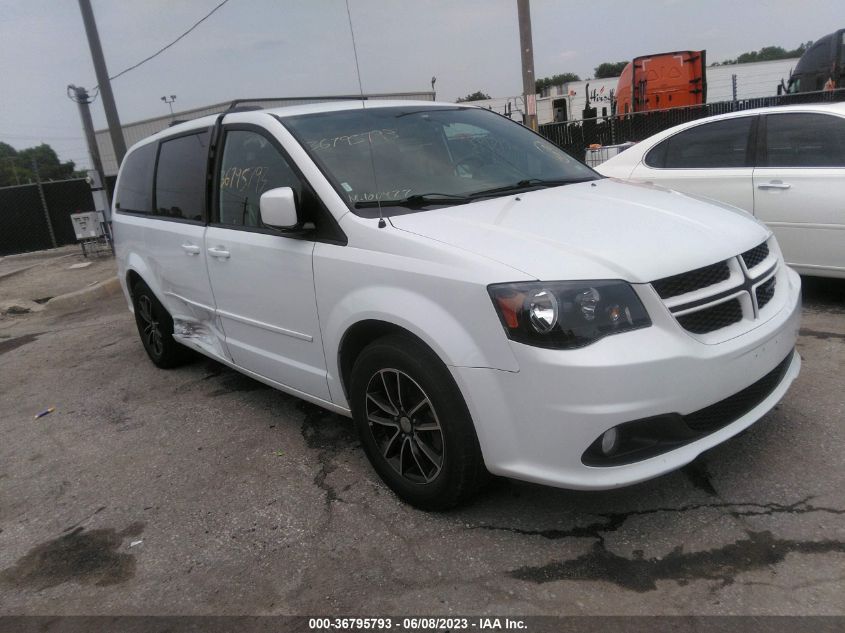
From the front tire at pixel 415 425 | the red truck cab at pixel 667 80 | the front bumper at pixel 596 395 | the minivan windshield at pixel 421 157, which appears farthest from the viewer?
the red truck cab at pixel 667 80

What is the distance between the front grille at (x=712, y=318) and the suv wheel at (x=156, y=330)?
3.83 m

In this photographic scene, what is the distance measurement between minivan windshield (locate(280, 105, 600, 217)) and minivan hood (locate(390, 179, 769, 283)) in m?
0.21

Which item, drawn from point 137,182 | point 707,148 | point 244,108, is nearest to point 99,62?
point 137,182

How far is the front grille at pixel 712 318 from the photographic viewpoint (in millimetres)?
2480

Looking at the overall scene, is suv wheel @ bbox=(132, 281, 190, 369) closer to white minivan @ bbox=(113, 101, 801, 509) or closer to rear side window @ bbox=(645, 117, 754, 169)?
white minivan @ bbox=(113, 101, 801, 509)

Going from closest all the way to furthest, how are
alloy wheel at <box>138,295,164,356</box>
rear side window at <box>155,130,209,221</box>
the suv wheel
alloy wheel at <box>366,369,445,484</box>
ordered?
1. alloy wheel at <box>366,369,445,484</box>
2. rear side window at <box>155,130,209,221</box>
3. the suv wheel
4. alloy wheel at <box>138,295,164,356</box>

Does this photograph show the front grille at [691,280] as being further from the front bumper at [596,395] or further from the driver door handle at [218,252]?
the driver door handle at [218,252]

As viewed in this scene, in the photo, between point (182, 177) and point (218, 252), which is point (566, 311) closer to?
point (218, 252)

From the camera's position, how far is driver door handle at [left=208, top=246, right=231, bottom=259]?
148 inches

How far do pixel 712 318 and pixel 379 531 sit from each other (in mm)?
1596

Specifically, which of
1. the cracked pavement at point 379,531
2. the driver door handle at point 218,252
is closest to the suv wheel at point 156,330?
the cracked pavement at point 379,531

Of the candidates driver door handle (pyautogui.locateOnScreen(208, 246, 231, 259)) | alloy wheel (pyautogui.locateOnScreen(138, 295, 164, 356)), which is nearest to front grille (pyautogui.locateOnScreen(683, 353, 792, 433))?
driver door handle (pyautogui.locateOnScreen(208, 246, 231, 259))

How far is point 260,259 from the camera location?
3498 millimetres

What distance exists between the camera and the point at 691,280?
2.54 m
